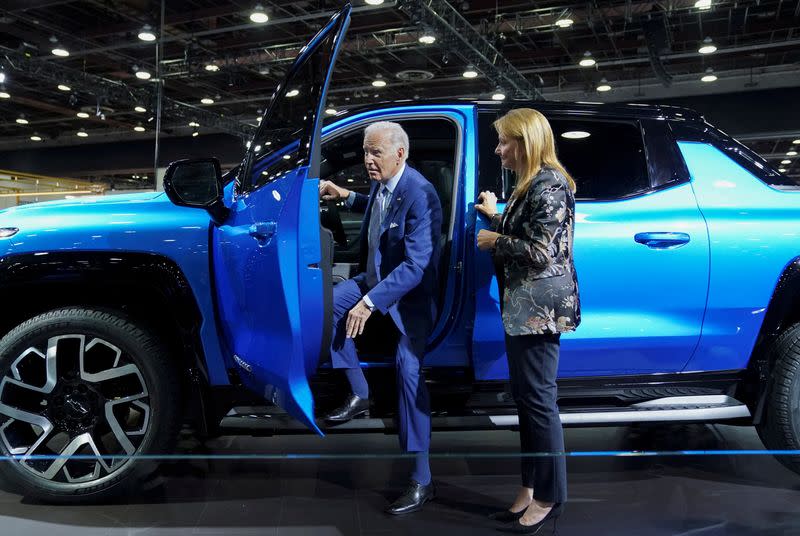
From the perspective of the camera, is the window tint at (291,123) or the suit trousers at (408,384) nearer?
the window tint at (291,123)

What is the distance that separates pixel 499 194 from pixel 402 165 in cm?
41

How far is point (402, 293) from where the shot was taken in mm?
2432

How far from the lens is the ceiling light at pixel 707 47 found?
1029 centimetres

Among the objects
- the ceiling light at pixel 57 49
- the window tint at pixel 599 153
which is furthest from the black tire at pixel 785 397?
the ceiling light at pixel 57 49

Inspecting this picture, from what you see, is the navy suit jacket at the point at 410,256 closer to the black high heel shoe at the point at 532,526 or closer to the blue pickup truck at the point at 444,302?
the blue pickup truck at the point at 444,302

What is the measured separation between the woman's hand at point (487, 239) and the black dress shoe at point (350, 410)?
2.40 ft

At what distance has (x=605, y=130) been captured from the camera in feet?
9.38

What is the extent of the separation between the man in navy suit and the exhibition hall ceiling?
6459mm

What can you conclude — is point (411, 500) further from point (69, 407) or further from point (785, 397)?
point (785, 397)

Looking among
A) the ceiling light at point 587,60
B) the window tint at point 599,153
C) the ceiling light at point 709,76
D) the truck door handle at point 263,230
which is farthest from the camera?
the ceiling light at point 709,76

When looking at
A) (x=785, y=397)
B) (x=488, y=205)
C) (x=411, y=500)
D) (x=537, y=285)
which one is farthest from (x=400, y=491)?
(x=785, y=397)

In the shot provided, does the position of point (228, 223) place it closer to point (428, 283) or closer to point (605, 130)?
point (428, 283)

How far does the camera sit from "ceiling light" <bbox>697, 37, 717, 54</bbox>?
1029 cm

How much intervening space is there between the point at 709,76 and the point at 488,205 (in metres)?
10.8
